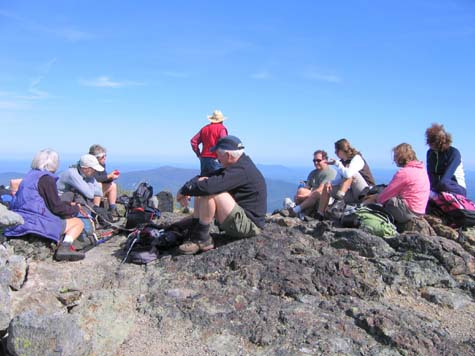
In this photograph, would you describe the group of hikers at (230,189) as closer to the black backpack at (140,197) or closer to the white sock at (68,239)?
the white sock at (68,239)

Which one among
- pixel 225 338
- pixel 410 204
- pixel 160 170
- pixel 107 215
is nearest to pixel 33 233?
pixel 107 215

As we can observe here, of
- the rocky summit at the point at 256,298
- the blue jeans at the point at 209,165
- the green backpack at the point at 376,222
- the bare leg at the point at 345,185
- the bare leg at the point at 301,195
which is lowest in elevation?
the rocky summit at the point at 256,298

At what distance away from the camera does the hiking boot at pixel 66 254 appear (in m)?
7.09

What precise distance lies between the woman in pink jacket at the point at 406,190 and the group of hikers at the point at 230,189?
0.7 inches

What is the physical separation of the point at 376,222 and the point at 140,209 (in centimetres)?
503

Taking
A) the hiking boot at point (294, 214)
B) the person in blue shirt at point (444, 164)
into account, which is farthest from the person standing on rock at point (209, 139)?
the person in blue shirt at point (444, 164)

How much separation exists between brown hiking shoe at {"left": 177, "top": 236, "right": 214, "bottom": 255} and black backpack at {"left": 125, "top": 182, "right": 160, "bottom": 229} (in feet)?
8.15

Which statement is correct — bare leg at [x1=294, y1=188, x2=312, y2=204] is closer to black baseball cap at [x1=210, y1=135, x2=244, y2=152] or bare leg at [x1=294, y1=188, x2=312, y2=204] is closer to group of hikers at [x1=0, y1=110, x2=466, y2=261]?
group of hikers at [x1=0, y1=110, x2=466, y2=261]

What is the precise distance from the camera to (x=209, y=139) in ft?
35.1

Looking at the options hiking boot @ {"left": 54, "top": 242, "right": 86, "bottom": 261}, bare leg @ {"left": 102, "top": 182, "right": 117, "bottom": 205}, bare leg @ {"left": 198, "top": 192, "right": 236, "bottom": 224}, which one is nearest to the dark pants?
bare leg @ {"left": 198, "top": 192, "right": 236, "bottom": 224}

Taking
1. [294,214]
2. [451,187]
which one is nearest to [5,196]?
[294,214]

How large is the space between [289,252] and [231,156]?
182 cm

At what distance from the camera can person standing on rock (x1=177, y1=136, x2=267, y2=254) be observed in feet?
21.7

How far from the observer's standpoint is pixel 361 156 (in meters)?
9.99
